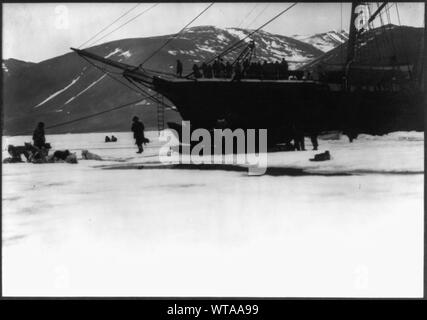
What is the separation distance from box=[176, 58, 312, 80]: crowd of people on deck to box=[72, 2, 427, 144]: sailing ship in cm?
9

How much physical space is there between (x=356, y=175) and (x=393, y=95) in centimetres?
288

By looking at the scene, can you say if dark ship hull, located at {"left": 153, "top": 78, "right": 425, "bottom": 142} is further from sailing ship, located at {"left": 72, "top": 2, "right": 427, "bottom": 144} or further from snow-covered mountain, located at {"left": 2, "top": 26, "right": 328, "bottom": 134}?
snow-covered mountain, located at {"left": 2, "top": 26, "right": 328, "bottom": 134}

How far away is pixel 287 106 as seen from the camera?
9609 mm

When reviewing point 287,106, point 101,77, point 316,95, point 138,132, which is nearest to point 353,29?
point 316,95

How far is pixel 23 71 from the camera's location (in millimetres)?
8258

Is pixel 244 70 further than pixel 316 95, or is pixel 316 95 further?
pixel 316 95

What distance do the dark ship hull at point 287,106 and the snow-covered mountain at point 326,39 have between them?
100 centimetres

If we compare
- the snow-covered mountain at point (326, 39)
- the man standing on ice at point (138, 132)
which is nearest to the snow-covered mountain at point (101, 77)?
the snow-covered mountain at point (326, 39)

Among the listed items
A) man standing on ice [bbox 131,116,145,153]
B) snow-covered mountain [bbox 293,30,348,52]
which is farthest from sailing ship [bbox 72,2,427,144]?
man standing on ice [bbox 131,116,145,153]

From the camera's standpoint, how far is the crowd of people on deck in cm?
902

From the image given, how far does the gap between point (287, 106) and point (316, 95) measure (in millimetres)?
728

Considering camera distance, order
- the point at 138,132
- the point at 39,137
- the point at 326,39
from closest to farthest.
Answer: the point at 39,137
the point at 326,39
the point at 138,132

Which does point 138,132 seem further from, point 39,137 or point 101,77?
point 39,137

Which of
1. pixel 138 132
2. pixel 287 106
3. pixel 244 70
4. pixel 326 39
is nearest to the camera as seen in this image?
pixel 326 39
